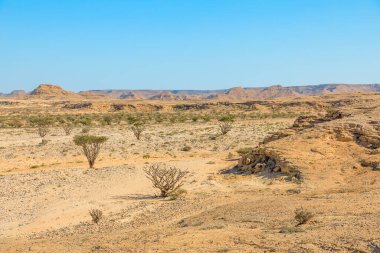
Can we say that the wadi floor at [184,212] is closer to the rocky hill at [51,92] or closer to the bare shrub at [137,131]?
the bare shrub at [137,131]

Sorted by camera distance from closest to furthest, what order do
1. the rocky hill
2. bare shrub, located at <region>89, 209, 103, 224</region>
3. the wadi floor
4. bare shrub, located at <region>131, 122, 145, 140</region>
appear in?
the wadi floor
bare shrub, located at <region>89, 209, 103, 224</region>
bare shrub, located at <region>131, 122, 145, 140</region>
the rocky hill

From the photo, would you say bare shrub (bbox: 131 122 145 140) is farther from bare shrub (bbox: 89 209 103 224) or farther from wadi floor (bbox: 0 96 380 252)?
bare shrub (bbox: 89 209 103 224)

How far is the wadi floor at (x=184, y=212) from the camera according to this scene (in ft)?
25.8

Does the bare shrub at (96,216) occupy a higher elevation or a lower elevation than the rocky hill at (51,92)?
lower

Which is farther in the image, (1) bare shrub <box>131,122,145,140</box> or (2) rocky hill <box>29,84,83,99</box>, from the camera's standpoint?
(2) rocky hill <box>29,84,83,99</box>

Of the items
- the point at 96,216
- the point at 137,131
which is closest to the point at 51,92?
the point at 137,131

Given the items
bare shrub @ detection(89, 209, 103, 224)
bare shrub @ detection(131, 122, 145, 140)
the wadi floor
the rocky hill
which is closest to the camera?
the wadi floor

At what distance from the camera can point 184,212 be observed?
1188cm

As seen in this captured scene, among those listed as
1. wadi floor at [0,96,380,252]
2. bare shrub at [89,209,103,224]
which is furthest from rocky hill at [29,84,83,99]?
bare shrub at [89,209,103,224]

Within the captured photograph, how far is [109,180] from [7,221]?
17.2 ft

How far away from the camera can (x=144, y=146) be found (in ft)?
93.4

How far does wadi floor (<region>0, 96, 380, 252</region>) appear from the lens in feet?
25.8

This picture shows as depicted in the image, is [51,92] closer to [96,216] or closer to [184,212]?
[96,216]

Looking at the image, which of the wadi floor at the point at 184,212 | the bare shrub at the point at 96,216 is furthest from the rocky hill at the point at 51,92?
the bare shrub at the point at 96,216
